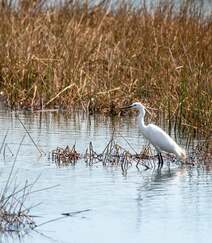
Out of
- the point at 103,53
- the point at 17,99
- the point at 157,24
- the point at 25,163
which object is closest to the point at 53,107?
the point at 17,99

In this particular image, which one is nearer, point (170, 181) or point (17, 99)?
→ point (170, 181)

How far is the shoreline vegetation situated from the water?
51.7 inches

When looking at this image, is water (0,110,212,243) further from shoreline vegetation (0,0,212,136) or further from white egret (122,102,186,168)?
shoreline vegetation (0,0,212,136)

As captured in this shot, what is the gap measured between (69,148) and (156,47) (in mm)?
4177

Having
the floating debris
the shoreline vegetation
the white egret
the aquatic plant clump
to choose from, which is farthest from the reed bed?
the aquatic plant clump

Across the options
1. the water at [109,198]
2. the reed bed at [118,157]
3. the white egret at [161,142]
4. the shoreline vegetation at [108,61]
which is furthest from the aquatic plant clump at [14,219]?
the shoreline vegetation at [108,61]

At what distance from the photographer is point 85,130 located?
13062 mm

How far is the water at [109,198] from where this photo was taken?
8.03 metres

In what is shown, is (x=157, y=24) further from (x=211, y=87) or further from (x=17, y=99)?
(x=211, y=87)

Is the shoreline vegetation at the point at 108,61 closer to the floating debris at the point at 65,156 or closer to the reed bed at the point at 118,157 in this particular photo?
the reed bed at the point at 118,157

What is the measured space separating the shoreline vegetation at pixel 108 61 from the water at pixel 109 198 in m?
1.31

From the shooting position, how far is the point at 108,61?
15.1 metres

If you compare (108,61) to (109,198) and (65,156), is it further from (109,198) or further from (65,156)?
(109,198)

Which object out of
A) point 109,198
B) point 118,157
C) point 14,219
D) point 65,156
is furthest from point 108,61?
point 14,219
